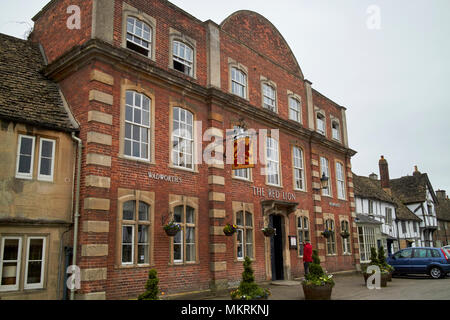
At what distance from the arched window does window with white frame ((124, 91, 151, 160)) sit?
1314 centimetres

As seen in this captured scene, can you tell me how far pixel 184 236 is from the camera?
1400 centimetres

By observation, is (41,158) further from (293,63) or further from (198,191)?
(293,63)

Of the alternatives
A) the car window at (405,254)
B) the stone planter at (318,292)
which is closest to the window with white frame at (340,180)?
the car window at (405,254)

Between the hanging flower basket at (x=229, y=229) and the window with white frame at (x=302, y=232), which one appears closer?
the hanging flower basket at (x=229, y=229)

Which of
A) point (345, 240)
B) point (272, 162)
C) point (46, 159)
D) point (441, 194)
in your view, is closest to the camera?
point (46, 159)

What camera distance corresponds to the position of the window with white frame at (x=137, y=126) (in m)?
13.1

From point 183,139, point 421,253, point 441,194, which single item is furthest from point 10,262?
point 441,194

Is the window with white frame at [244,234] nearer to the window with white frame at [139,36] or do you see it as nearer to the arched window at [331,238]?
the arched window at [331,238]

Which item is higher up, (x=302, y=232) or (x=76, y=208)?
(x=76, y=208)

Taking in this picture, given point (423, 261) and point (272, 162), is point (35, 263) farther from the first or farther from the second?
point (423, 261)

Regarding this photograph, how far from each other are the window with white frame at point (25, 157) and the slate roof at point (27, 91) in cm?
54

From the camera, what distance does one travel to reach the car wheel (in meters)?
19.9

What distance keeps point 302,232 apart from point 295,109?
6.84 m

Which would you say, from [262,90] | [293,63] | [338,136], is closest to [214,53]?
[262,90]
